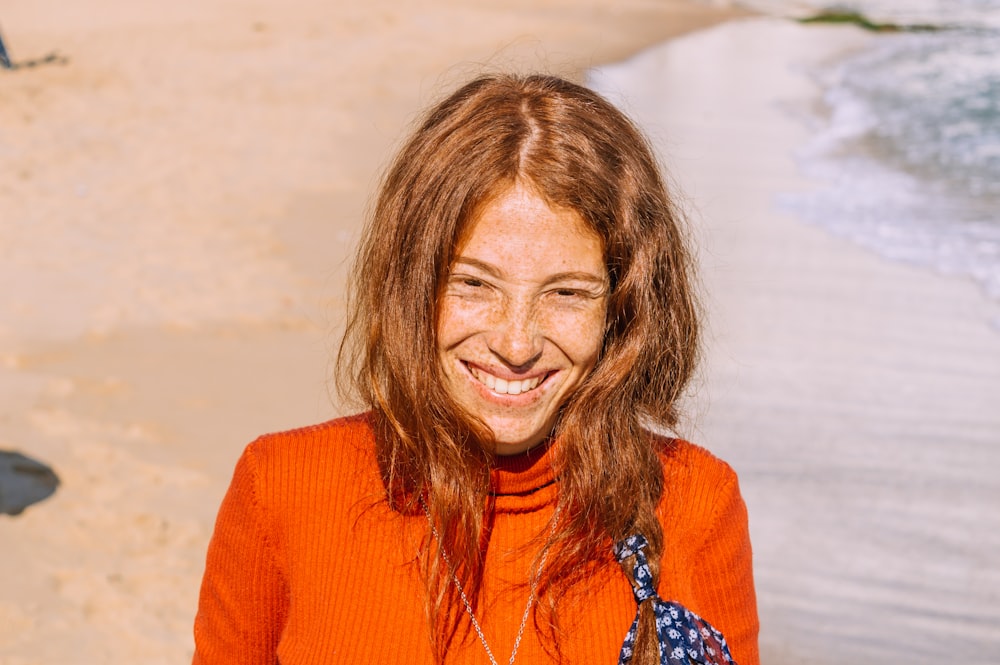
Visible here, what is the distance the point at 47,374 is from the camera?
254 inches

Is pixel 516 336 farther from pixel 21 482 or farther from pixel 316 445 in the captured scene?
pixel 21 482

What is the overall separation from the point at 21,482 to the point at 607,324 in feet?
13.5

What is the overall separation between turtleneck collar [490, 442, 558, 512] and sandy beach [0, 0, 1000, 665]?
1.30 m

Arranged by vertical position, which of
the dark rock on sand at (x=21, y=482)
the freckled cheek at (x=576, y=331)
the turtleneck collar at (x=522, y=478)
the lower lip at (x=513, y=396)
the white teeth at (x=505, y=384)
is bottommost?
the dark rock on sand at (x=21, y=482)

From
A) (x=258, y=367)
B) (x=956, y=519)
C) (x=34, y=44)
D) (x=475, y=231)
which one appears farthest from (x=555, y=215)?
(x=34, y=44)

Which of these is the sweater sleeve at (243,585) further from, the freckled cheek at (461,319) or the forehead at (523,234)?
the forehead at (523,234)

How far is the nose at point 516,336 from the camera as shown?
77.0 inches

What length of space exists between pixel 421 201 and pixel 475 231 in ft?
0.36

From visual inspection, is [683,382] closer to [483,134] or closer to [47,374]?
[483,134]

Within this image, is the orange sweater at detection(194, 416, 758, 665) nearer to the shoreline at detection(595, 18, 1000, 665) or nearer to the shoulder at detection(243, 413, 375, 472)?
the shoulder at detection(243, 413, 375, 472)

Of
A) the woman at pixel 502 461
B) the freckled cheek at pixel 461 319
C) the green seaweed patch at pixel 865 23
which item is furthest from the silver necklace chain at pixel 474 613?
the green seaweed patch at pixel 865 23

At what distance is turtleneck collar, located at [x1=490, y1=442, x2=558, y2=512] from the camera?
6.92ft

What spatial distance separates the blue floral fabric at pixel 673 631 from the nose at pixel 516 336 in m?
0.38

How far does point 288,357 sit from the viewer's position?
675 centimetres
